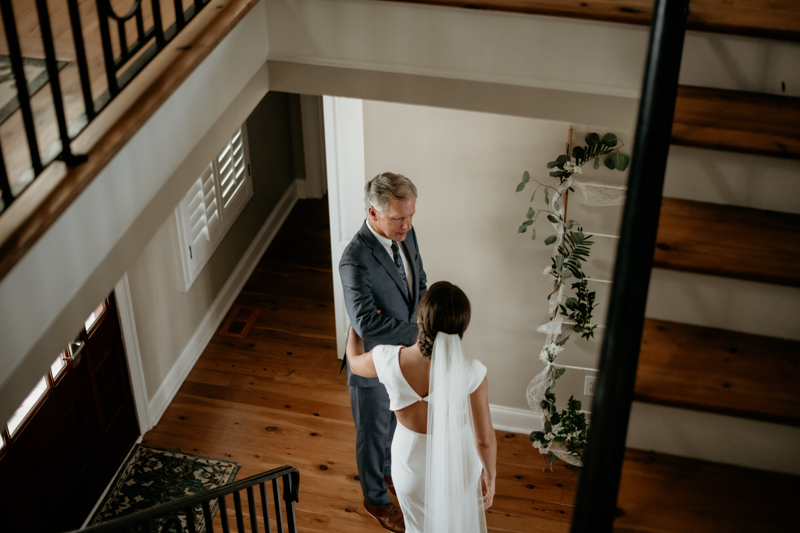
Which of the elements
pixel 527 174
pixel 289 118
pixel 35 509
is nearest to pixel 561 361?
pixel 527 174

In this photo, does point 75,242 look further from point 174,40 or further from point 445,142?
point 445,142

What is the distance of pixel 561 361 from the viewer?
4070mm

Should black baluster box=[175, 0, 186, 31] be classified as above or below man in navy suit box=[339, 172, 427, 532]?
above

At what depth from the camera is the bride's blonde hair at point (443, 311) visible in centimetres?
269

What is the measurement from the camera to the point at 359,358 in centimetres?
306

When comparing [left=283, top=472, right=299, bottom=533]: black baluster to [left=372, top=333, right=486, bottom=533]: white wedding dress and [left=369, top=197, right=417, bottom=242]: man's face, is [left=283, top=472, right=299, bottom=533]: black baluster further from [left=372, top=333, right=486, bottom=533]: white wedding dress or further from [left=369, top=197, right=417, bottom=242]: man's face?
[left=369, top=197, right=417, bottom=242]: man's face

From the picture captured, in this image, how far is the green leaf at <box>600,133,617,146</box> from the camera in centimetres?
330

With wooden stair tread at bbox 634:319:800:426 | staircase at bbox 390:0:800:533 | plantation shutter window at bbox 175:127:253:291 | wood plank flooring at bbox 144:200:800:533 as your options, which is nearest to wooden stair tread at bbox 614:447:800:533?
staircase at bbox 390:0:800:533

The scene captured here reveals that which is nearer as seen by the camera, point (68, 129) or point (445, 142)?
point (68, 129)

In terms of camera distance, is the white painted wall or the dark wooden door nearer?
the white painted wall

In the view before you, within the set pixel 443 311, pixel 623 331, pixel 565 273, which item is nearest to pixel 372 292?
pixel 443 311

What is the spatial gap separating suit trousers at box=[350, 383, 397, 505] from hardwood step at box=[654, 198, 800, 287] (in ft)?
6.16

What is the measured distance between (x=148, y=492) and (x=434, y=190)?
2.27 m

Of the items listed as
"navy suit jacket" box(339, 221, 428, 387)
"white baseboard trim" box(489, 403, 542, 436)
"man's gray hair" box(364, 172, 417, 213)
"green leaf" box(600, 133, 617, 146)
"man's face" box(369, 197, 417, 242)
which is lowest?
"white baseboard trim" box(489, 403, 542, 436)
